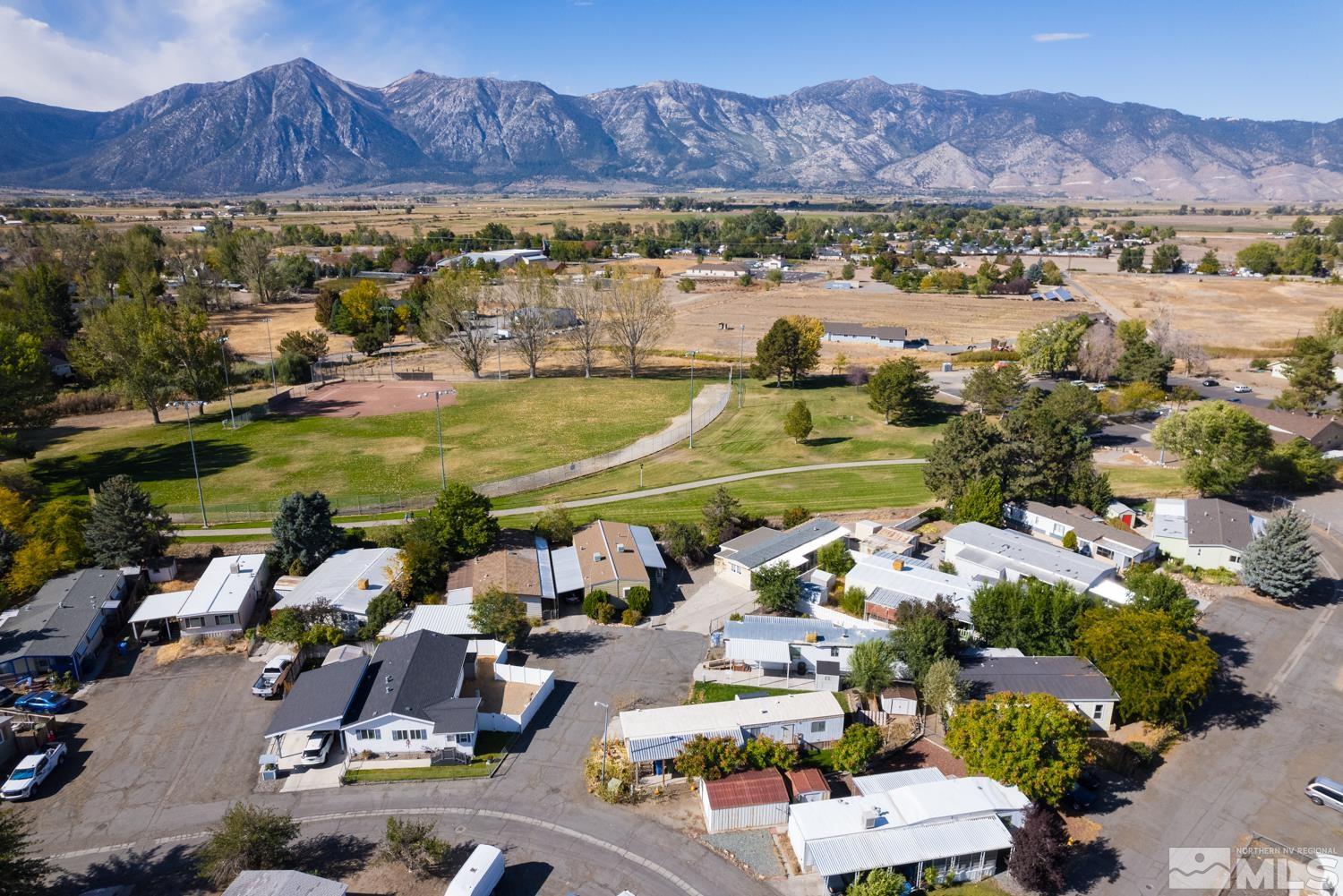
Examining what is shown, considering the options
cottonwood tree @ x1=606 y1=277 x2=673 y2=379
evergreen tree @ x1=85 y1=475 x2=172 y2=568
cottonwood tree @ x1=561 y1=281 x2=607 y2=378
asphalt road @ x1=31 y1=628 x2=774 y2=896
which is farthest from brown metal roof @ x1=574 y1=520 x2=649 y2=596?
cottonwood tree @ x1=561 y1=281 x2=607 y2=378

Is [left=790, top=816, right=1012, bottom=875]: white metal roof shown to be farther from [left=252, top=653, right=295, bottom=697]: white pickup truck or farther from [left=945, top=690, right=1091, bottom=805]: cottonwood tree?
[left=252, top=653, right=295, bottom=697]: white pickup truck

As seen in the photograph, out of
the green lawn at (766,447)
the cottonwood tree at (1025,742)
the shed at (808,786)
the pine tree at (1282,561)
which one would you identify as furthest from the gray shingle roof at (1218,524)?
the shed at (808,786)

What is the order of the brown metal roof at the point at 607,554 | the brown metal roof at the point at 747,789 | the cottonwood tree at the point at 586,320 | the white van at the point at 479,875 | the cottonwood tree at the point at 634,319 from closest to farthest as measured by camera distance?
the white van at the point at 479,875 < the brown metal roof at the point at 747,789 < the brown metal roof at the point at 607,554 < the cottonwood tree at the point at 634,319 < the cottonwood tree at the point at 586,320

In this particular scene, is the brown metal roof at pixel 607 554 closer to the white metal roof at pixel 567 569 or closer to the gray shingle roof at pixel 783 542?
the white metal roof at pixel 567 569

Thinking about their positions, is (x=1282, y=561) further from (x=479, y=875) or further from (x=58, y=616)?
(x=58, y=616)

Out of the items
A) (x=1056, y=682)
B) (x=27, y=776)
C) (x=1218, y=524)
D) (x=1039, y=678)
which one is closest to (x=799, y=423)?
(x=1218, y=524)

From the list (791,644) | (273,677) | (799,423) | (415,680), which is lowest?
(273,677)
